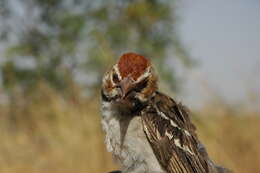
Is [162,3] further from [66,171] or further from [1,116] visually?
[66,171]

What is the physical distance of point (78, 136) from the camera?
616 cm

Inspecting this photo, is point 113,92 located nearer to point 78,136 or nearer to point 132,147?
point 132,147

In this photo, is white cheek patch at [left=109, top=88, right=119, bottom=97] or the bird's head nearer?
the bird's head

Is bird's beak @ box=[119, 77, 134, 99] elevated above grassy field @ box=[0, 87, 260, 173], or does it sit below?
below

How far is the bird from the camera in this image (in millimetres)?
2822

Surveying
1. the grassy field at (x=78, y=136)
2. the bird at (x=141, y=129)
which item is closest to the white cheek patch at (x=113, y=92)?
the bird at (x=141, y=129)

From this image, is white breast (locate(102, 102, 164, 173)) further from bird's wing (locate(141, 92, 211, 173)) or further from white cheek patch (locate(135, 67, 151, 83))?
white cheek patch (locate(135, 67, 151, 83))

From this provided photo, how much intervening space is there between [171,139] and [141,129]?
0.21 meters

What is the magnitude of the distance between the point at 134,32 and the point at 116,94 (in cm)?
746

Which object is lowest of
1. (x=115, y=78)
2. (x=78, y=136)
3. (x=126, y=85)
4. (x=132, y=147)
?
(x=132, y=147)

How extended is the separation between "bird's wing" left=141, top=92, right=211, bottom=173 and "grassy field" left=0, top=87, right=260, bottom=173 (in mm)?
2301

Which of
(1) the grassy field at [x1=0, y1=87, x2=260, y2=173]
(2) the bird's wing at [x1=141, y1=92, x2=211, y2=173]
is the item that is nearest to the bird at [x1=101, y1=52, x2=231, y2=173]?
(2) the bird's wing at [x1=141, y1=92, x2=211, y2=173]

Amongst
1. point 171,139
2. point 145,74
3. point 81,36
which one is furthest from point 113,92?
point 81,36

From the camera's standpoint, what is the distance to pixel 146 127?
2844mm
